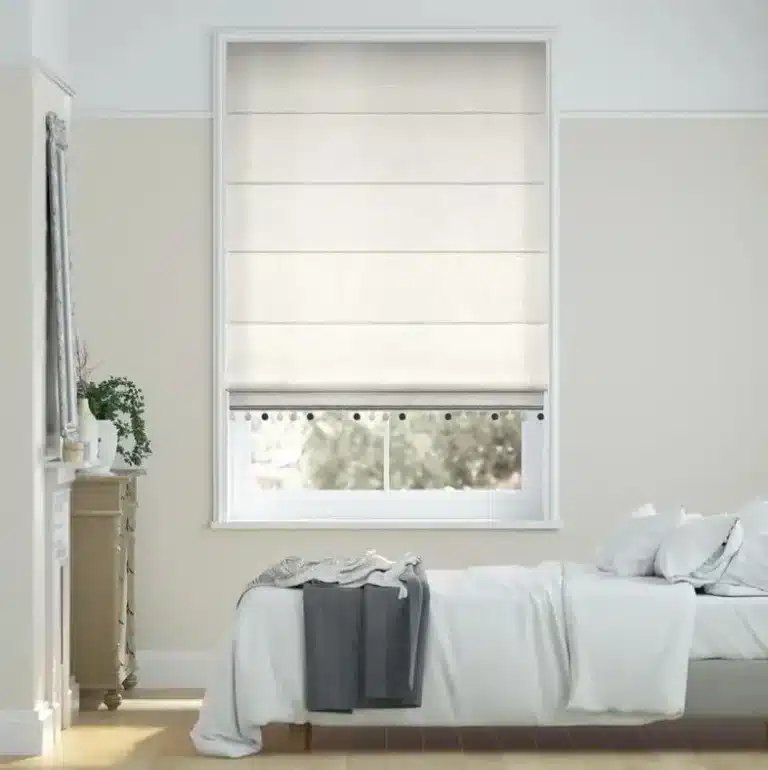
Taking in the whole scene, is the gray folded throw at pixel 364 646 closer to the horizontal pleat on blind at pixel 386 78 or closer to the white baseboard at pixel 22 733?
the white baseboard at pixel 22 733

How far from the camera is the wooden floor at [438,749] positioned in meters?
5.28

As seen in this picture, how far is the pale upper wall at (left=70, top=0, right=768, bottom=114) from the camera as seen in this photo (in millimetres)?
6977

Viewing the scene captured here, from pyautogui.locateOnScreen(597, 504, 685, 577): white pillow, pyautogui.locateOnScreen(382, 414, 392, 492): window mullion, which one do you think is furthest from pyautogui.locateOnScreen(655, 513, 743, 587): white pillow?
pyautogui.locateOnScreen(382, 414, 392, 492): window mullion

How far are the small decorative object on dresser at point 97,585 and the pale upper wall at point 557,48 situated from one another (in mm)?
1916

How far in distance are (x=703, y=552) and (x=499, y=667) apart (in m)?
0.91

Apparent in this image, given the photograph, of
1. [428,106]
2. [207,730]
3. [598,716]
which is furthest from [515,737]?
[428,106]

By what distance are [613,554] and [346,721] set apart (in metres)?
1.29

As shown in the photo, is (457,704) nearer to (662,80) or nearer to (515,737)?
(515,737)

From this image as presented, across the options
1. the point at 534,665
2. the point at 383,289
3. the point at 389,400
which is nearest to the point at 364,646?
the point at 534,665

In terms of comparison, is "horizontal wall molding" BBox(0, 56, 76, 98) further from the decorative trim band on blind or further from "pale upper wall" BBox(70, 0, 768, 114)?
the decorative trim band on blind

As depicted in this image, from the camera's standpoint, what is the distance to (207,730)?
539cm

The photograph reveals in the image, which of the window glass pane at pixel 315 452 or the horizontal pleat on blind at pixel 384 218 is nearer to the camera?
the horizontal pleat on blind at pixel 384 218

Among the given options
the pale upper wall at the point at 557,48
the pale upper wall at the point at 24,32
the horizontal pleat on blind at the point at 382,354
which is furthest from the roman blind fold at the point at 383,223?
the pale upper wall at the point at 24,32

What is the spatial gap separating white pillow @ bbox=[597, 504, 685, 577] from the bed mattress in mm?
382
